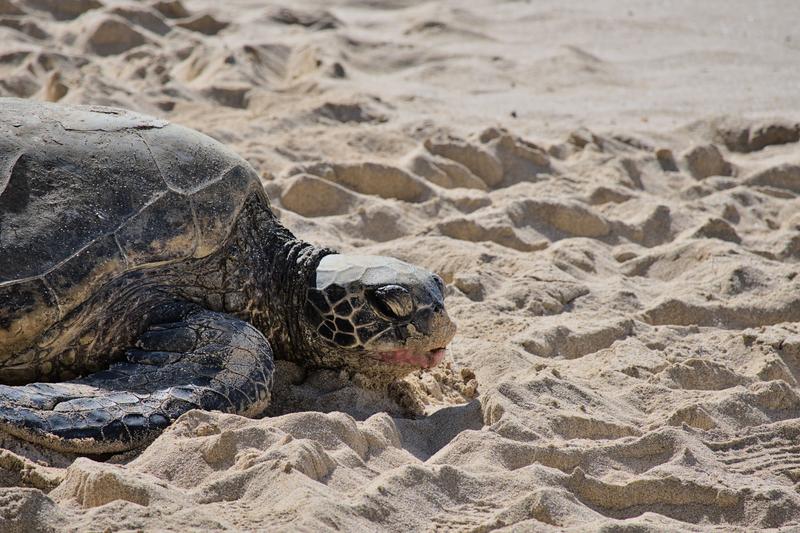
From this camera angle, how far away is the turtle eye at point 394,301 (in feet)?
11.4

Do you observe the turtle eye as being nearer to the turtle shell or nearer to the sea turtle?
the sea turtle

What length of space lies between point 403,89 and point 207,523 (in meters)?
5.67

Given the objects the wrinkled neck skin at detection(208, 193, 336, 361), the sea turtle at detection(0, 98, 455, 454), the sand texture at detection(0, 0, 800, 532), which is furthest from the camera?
the wrinkled neck skin at detection(208, 193, 336, 361)

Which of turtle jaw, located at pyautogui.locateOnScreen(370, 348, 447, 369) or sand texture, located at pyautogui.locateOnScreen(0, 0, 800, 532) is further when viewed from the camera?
turtle jaw, located at pyautogui.locateOnScreen(370, 348, 447, 369)

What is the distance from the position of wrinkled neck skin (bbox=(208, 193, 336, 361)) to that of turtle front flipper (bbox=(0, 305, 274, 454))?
0.74ft

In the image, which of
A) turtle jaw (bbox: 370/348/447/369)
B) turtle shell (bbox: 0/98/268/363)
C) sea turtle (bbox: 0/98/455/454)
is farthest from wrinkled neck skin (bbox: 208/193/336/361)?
turtle jaw (bbox: 370/348/447/369)

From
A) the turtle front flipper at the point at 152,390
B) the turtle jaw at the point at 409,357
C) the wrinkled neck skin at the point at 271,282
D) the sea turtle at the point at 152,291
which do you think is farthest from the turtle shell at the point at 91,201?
the turtle jaw at the point at 409,357

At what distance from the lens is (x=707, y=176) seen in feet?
20.2

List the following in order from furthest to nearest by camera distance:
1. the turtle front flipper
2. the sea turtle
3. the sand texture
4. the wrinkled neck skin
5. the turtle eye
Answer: the wrinkled neck skin → the turtle eye → the sea turtle → the turtle front flipper → the sand texture

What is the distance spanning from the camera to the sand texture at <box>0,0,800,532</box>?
2637 millimetres

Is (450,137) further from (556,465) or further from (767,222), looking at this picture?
(556,465)

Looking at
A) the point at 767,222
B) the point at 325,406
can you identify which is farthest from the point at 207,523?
Result: the point at 767,222

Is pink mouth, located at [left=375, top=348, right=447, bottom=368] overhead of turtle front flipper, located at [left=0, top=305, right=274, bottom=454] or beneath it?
beneath

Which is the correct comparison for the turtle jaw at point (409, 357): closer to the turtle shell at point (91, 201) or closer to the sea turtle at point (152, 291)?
the sea turtle at point (152, 291)
